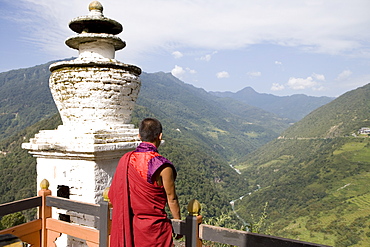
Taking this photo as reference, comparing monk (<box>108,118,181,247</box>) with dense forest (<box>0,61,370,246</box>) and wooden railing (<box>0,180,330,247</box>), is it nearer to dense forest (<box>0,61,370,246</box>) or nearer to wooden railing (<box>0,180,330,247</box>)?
wooden railing (<box>0,180,330,247</box>)

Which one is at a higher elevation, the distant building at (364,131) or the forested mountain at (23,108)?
the forested mountain at (23,108)

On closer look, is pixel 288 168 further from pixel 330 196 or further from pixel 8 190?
pixel 8 190

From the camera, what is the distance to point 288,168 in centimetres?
10019

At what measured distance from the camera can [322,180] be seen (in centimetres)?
7700

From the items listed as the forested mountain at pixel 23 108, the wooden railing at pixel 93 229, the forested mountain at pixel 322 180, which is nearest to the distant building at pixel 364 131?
the forested mountain at pixel 322 180

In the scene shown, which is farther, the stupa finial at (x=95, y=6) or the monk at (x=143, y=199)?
the stupa finial at (x=95, y=6)

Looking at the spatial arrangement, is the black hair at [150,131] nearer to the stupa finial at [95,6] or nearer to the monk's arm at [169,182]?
the monk's arm at [169,182]

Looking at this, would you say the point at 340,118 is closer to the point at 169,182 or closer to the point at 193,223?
the point at 193,223

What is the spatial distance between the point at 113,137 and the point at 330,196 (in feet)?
241

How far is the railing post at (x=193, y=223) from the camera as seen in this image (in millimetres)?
2838

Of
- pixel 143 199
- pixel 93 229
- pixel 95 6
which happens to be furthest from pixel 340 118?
pixel 143 199

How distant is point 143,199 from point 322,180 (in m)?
83.7

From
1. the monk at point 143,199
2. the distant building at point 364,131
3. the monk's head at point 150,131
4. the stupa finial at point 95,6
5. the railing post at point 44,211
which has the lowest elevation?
the distant building at point 364,131

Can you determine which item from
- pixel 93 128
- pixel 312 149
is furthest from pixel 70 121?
pixel 312 149
